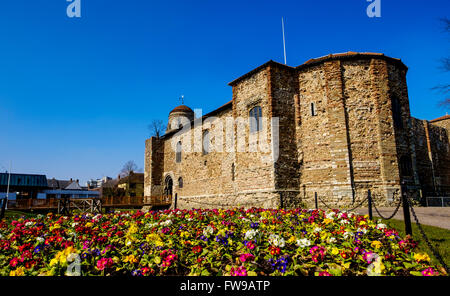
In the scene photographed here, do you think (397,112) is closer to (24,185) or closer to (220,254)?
(220,254)

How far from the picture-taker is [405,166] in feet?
45.3

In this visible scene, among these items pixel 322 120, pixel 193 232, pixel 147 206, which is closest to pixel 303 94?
pixel 322 120

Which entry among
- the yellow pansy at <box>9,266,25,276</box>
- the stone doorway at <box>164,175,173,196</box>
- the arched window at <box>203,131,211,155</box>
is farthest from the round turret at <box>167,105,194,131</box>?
the yellow pansy at <box>9,266,25,276</box>

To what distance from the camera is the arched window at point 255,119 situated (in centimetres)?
1528

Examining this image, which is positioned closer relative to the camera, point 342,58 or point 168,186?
Result: point 342,58

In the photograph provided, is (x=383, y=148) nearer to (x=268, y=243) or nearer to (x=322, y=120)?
(x=322, y=120)

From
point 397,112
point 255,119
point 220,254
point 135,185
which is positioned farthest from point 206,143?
point 135,185

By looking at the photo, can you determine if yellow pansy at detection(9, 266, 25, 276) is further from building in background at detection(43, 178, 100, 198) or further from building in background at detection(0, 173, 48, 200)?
building in background at detection(43, 178, 100, 198)

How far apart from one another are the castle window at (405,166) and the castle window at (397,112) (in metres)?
1.78

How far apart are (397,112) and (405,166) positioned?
301 centimetres

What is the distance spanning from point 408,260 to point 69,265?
4.42 metres

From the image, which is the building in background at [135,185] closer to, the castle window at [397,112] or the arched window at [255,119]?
the arched window at [255,119]

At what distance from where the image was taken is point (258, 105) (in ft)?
50.7

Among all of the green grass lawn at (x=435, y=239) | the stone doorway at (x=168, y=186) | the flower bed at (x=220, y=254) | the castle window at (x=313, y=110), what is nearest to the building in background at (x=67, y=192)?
the stone doorway at (x=168, y=186)
